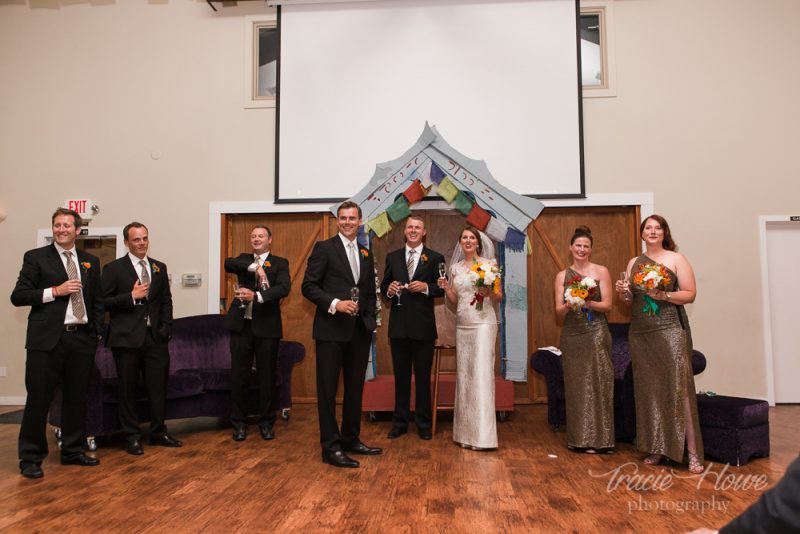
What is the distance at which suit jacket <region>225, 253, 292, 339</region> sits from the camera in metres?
4.66

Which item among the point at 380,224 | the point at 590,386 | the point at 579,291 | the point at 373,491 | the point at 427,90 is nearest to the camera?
the point at 373,491

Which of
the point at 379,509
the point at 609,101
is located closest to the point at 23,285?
the point at 379,509

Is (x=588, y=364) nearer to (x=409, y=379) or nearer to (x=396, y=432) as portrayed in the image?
(x=409, y=379)

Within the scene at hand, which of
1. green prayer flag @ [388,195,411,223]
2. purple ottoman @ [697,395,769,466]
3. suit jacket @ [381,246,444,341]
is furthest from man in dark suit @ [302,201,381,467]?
purple ottoman @ [697,395,769,466]

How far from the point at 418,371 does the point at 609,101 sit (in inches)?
153

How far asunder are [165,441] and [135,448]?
274mm

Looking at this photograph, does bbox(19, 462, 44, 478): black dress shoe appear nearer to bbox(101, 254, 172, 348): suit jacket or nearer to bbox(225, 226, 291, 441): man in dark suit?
bbox(101, 254, 172, 348): suit jacket

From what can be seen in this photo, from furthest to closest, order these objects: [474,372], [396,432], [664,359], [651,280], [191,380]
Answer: [191,380] → [396,432] → [474,372] → [664,359] → [651,280]

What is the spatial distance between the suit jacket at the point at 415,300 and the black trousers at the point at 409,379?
0.08 meters

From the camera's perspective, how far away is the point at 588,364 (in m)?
4.18

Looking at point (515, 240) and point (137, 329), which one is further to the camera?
point (515, 240)

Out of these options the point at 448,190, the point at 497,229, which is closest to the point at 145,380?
the point at 448,190

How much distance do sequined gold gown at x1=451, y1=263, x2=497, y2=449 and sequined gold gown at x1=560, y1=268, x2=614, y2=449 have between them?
0.59m

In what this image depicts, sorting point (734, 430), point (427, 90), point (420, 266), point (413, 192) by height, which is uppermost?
point (427, 90)
